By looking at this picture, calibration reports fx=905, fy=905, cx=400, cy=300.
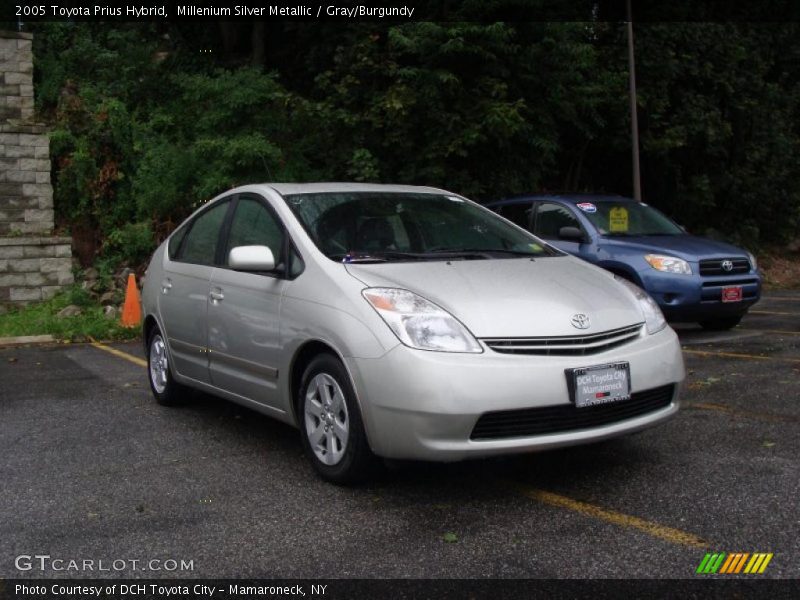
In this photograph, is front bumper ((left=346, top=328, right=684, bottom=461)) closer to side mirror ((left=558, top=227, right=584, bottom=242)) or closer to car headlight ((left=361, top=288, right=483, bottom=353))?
car headlight ((left=361, top=288, right=483, bottom=353))

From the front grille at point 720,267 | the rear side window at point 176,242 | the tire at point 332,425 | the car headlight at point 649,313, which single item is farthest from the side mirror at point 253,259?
the front grille at point 720,267

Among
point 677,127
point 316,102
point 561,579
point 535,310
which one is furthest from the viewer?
point 677,127

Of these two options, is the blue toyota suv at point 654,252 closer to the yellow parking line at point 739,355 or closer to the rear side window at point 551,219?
the rear side window at point 551,219

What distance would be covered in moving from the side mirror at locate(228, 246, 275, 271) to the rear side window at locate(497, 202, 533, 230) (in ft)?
20.6

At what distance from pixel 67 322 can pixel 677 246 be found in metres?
7.49

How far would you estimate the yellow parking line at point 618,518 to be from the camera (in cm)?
363

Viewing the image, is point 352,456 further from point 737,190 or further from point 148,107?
point 737,190

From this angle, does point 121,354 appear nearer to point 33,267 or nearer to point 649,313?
point 33,267

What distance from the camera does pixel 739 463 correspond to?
184 inches

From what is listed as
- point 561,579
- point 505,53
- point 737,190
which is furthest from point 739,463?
point 737,190

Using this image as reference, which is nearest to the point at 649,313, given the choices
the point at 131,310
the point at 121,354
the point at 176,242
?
the point at 176,242

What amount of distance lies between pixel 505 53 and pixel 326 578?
39.8 ft

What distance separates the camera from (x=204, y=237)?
6105 millimetres

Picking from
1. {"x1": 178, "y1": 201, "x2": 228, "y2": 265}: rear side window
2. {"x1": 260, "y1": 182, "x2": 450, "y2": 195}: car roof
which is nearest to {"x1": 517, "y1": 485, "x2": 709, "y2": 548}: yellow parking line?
{"x1": 260, "y1": 182, "x2": 450, "y2": 195}: car roof
